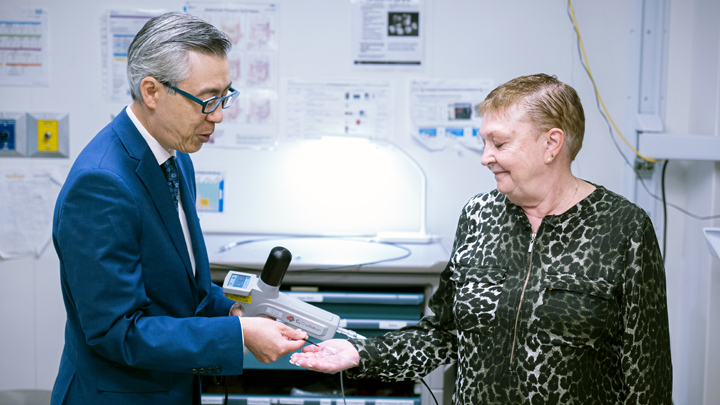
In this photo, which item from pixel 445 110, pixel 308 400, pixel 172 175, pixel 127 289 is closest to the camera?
pixel 127 289

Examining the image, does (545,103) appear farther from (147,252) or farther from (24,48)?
(24,48)

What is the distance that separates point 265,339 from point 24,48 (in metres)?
2.12

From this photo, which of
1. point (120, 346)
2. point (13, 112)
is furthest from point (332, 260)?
point (13, 112)

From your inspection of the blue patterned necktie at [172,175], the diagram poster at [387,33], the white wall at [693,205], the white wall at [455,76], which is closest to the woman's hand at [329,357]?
the blue patterned necktie at [172,175]

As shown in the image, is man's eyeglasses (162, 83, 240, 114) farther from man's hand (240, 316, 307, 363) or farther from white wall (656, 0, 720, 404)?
white wall (656, 0, 720, 404)

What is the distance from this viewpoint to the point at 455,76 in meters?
2.45

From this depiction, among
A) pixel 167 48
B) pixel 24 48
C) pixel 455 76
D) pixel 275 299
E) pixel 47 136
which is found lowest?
pixel 275 299

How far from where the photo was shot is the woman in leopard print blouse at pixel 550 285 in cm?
112

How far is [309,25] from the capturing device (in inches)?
96.3

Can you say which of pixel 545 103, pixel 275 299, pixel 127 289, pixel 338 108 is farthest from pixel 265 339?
pixel 338 108

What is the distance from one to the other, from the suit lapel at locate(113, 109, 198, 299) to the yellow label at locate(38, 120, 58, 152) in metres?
1.62

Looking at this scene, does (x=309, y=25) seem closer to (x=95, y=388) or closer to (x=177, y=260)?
(x=177, y=260)

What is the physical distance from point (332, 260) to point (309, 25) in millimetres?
1113

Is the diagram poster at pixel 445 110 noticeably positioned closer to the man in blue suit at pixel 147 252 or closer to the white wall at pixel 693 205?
the white wall at pixel 693 205
